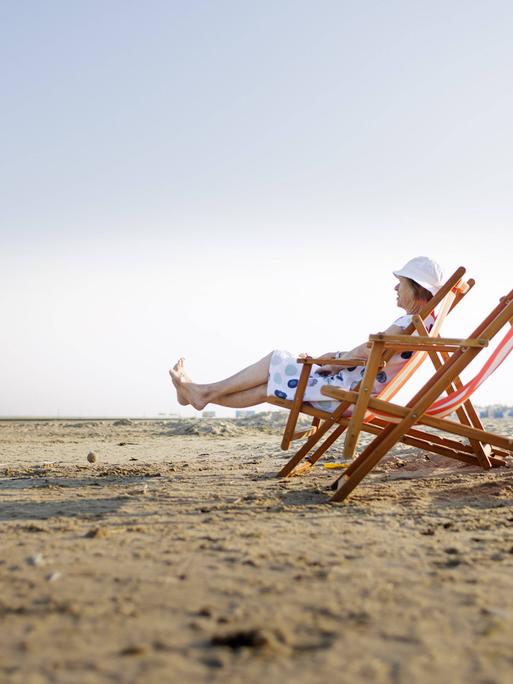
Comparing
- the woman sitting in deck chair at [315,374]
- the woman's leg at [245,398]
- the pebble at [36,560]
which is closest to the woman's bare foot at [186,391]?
the woman sitting in deck chair at [315,374]

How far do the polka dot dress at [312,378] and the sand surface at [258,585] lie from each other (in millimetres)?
819

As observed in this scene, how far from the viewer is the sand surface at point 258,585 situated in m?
1.55

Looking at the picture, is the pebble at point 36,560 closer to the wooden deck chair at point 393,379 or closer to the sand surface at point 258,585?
the sand surface at point 258,585

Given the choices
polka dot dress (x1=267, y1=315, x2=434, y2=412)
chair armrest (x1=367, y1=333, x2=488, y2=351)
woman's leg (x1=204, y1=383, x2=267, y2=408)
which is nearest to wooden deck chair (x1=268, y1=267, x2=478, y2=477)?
polka dot dress (x1=267, y1=315, x2=434, y2=412)

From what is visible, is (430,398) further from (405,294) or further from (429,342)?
(405,294)

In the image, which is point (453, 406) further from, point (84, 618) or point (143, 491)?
point (84, 618)

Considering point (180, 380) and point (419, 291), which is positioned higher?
point (419, 291)

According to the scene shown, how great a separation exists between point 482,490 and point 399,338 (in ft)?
3.78

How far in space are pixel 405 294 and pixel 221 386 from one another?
5.25 feet

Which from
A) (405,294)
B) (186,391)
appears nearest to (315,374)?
(405,294)

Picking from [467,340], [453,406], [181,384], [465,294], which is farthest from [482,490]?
[181,384]

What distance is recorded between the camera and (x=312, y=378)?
16.8 ft

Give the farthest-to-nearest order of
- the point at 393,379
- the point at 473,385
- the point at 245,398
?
1. the point at 245,398
2. the point at 393,379
3. the point at 473,385

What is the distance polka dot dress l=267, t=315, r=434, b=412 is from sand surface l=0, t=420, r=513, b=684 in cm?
82
